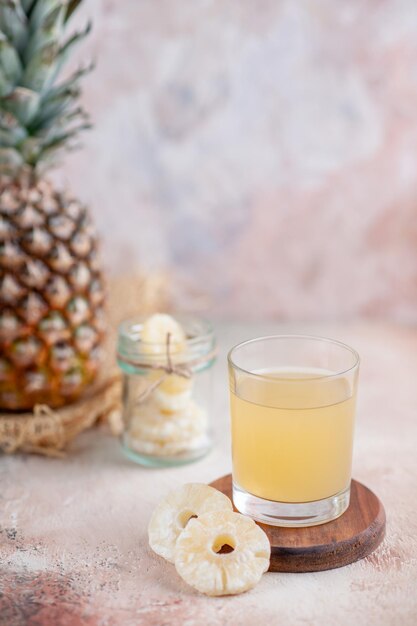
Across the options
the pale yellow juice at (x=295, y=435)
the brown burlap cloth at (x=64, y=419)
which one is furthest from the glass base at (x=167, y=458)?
the pale yellow juice at (x=295, y=435)

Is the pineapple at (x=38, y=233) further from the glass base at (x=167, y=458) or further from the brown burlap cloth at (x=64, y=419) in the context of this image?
the glass base at (x=167, y=458)

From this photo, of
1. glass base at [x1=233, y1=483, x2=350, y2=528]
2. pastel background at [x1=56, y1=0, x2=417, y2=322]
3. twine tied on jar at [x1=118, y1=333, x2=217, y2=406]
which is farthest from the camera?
pastel background at [x1=56, y1=0, x2=417, y2=322]

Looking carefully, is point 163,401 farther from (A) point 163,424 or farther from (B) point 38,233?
(B) point 38,233

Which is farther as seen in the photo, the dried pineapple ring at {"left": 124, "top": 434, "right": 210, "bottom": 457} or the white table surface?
the dried pineapple ring at {"left": 124, "top": 434, "right": 210, "bottom": 457}

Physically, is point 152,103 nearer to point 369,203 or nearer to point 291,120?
point 291,120

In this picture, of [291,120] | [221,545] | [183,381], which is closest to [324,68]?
[291,120]

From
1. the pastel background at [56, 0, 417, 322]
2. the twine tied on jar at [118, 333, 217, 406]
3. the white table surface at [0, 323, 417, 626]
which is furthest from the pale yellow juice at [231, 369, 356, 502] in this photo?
the pastel background at [56, 0, 417, 322]

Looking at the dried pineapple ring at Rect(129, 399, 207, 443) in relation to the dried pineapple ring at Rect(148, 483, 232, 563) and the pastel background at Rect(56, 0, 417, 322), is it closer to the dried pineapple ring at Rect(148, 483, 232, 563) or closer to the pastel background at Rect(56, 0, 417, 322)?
the dried pineapple ring at Rect(148, 483, 232, 563)

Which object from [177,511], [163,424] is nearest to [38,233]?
[163,424]
